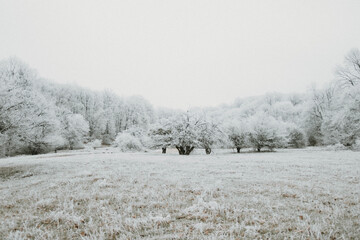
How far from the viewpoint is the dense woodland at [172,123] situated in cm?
1439

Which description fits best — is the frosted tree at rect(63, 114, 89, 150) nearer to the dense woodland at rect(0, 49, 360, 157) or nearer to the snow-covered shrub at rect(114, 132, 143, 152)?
the dense woodland at rect(0, 49, 360, 157)

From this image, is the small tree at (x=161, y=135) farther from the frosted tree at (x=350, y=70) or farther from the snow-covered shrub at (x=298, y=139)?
the snow-covered shrub at (x=298, y=139)

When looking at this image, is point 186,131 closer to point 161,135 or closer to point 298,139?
point 161,135

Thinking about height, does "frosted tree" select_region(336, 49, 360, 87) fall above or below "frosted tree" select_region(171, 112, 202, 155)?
above

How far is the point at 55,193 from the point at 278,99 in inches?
3266

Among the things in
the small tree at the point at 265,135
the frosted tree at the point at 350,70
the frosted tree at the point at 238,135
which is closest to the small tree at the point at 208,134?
the frosted tree at the point at 238,135

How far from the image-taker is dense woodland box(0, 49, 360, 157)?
14.4 m

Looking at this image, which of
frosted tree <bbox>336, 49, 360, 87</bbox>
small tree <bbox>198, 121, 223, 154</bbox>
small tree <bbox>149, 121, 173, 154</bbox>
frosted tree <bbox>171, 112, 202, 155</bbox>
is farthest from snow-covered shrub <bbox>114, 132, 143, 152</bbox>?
frosted tree <bbox>336, 49, 360, 87</bbox>

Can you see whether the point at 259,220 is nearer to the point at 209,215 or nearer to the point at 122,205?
the point at 209,215

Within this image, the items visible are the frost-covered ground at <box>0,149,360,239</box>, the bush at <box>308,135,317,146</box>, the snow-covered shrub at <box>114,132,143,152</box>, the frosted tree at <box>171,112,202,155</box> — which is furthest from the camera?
the bush at <box>308,135,317,146</box>

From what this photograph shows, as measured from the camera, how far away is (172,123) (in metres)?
28.7

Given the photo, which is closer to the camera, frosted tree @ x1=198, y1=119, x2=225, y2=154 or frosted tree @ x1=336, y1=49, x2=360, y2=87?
frosted tree @ x1=198, y1=119, x2=225, y2=154

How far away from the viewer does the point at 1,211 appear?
18.3 feet

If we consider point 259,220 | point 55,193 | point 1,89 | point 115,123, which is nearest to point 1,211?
point 55,193
